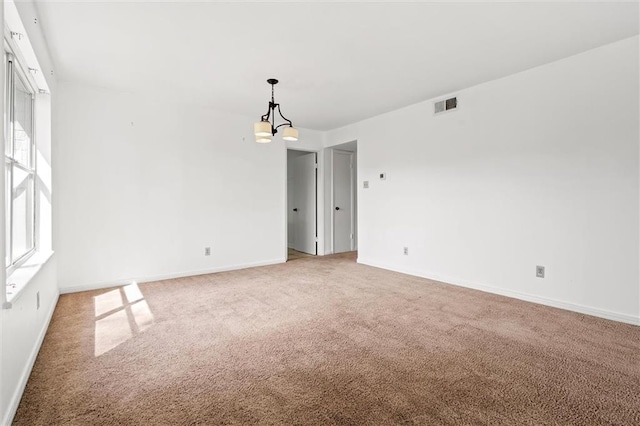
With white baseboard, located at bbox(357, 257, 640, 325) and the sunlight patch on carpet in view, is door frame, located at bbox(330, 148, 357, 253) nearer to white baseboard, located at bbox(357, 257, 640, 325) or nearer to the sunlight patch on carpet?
white baseboard, located at bbox(357, 257, 640, 325)

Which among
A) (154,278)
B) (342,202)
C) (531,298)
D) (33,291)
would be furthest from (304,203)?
(33,291)

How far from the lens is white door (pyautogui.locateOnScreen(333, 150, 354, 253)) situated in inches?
281

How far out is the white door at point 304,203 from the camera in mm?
7082

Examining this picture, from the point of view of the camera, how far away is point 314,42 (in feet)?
9.95

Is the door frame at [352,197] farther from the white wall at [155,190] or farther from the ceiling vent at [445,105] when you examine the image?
the ceiling vent at [445,105]

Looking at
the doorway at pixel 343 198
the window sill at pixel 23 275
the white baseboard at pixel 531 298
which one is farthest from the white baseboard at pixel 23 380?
the doorway at pixel 343 198

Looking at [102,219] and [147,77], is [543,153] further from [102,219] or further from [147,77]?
[102,219]

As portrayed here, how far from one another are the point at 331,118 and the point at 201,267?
3315mm

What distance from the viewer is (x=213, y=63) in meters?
3.50

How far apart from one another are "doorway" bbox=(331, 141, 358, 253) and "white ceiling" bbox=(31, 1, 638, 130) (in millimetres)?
A: 2752

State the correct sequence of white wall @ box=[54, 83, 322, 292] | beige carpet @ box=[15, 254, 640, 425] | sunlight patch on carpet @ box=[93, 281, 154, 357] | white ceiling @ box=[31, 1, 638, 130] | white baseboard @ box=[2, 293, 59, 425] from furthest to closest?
white wall @ box=[54, 83, 322, 292] < sunlight patch on carpet @ box=[93, 281, 154, 357] < white ceiling @ box=[31, 1, 638, 130] < beige carpet @ box=[15, 254, 640, 425] < white baseboard @ box=[2, 293, 59, 425]

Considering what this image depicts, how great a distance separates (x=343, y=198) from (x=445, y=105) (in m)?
3.24

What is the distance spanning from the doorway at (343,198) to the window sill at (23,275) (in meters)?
4.92

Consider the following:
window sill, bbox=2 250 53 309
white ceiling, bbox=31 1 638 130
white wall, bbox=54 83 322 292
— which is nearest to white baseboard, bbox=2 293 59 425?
window sill, bbox=2 250 53 309
